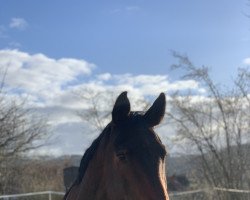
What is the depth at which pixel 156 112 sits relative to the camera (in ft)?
11.7

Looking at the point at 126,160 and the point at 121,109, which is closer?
the point at 126,160

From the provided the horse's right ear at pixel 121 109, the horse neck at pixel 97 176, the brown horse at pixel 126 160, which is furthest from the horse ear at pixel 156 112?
the horse neck at pixel 97 176

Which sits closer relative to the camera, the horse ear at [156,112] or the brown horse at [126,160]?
the brown horse at [126,160]

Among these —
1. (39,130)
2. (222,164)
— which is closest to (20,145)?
(39,130)

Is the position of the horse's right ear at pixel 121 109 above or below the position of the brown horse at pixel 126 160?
above

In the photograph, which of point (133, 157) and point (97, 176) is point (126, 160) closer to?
point (133, 157)

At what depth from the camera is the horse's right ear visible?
10.7 ft

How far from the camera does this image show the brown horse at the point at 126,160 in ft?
9.88

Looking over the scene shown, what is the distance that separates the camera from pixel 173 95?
1889 cm

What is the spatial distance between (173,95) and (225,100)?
2.23 metres

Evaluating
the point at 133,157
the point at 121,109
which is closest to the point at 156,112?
the point at 121,109

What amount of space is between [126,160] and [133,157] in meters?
0.06

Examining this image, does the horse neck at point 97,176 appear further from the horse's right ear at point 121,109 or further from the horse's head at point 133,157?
the horse's right ear at point 121,109

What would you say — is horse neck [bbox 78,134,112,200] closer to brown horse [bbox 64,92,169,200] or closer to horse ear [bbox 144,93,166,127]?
brown horse [bbox 64,92,169,200]
